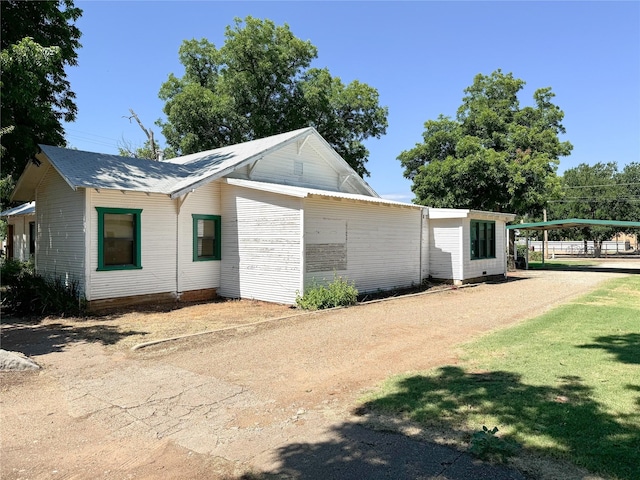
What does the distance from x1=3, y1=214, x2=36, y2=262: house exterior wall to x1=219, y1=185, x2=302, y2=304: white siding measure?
13.2 meters

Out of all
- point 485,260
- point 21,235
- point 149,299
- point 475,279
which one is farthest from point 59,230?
point 485,260

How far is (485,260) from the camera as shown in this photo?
19.2 m

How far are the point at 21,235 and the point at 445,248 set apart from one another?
21.4 metres

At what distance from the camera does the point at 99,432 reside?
169 inches

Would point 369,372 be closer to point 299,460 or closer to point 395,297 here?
point 299,460

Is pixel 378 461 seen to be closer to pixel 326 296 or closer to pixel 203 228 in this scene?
pixel 326 296

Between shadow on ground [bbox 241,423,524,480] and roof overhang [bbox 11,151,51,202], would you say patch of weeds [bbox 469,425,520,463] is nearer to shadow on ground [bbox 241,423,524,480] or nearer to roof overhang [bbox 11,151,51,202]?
shadow on ground [bbox 241,423,524,480]

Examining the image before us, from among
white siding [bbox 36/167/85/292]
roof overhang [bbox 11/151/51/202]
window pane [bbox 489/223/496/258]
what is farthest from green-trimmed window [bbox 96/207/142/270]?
window pane [bbox 489/223/496/258]

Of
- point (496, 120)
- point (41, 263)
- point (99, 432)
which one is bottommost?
point (99, 432)

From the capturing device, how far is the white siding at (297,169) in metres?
15.1

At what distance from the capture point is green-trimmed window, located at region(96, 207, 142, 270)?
11273mm

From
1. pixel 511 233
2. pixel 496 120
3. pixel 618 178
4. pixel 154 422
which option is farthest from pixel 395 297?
pixel 618 178

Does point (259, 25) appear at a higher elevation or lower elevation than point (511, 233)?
higher

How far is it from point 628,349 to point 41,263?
14854 mm
